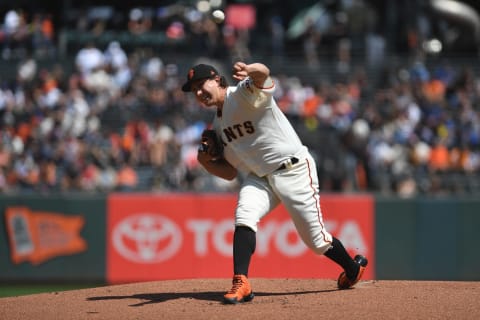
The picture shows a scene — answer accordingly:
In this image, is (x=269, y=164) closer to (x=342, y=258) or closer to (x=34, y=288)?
(x=342, y=258)

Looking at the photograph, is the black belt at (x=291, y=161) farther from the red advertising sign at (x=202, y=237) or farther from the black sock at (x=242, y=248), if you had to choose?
the red advertising sign at (x=202, y=237)

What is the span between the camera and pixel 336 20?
2131 centimetres

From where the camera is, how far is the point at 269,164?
6.61m

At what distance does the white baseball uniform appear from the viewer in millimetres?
6504

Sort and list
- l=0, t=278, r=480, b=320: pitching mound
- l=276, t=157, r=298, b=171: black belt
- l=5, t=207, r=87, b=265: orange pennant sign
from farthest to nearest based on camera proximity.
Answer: l=5, t=207, r=87, b=265: orange pennant sign
l=276, t=157, r=298, b=171: black belt
l=0, t=278, r=480, b=320: pitching mound

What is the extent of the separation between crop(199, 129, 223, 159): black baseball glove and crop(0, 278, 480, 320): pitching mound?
111 centimetres

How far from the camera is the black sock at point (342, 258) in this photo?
22.6ft

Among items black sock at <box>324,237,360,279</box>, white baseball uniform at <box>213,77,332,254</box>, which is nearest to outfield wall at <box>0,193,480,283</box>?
black sock at <box>324,237,360,279</box>

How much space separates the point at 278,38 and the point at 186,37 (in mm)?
2106

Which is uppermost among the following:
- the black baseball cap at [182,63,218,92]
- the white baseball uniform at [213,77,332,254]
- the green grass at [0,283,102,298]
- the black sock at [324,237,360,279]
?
the black baseball cap at [182,63,218,92]

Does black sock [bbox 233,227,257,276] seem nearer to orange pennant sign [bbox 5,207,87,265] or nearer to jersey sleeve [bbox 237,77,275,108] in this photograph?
jersey sleeve [bbox 237,77,275,108]

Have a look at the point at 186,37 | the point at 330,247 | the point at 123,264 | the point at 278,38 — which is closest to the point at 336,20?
the point at 278,38

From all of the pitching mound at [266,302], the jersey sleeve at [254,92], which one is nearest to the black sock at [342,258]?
the pitching mound at [266,302]

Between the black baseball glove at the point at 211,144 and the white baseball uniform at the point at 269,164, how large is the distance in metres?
Result: 0.05
